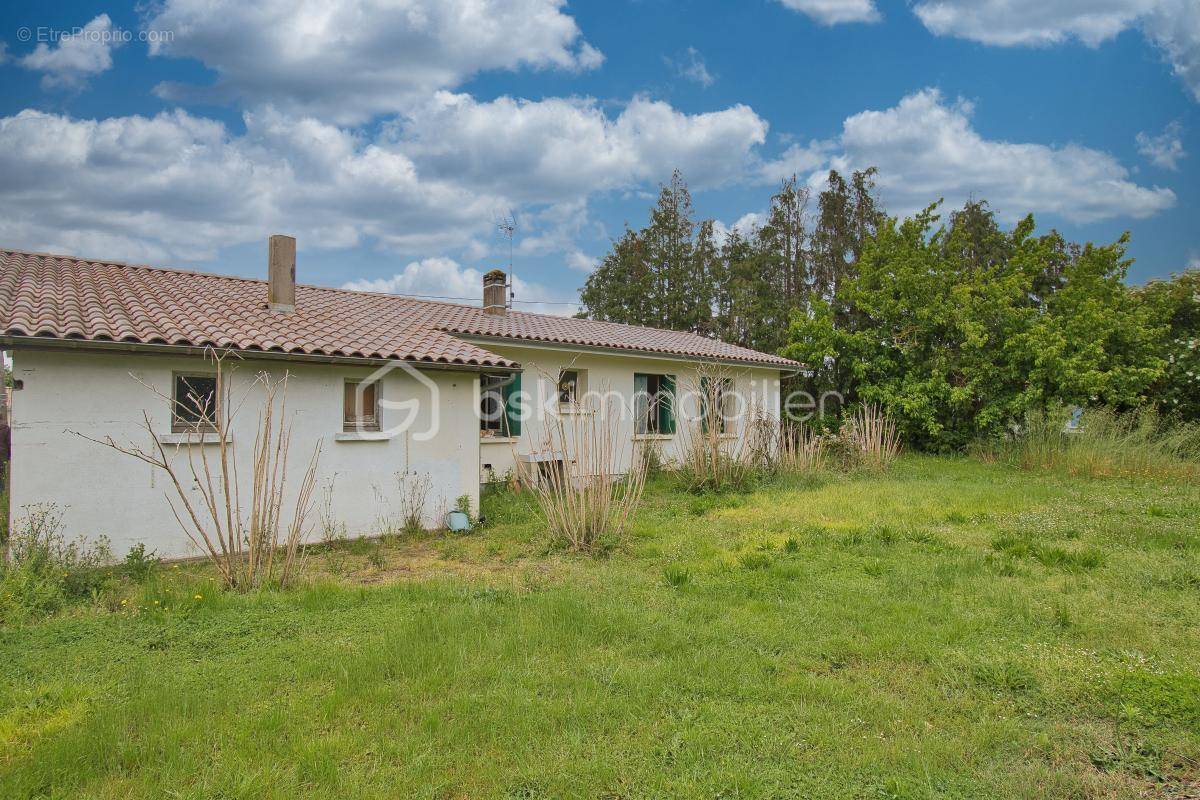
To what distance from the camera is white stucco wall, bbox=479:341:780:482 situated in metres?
12.7

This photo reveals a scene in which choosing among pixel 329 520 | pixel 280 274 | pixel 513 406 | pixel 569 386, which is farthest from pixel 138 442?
pixel 569 386

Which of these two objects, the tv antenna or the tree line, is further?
the tv antenna

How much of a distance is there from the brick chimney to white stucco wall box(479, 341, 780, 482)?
2592 mm

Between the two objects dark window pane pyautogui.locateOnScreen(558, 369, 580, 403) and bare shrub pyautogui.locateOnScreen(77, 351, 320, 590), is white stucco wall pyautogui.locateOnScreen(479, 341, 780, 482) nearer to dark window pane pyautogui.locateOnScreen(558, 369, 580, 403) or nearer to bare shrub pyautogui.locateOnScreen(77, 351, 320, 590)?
dark window pane pyautogui.locateOnScreen(558, 369, 580, 403)

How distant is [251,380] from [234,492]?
4.60 ft

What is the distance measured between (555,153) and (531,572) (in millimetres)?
13584

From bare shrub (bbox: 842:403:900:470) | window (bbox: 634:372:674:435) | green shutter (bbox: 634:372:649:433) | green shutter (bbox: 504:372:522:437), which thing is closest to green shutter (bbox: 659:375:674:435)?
window (bbox: 634:372:674:435)

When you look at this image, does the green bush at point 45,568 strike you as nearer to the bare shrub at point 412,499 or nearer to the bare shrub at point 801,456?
the bare shrub at point 412,499

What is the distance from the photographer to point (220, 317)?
28.8ft

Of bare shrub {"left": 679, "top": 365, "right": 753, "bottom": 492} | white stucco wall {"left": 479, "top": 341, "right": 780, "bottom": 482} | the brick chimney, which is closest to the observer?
bare shrub {"left": 679, "top": 365, "right": 753, "bottom": 492}

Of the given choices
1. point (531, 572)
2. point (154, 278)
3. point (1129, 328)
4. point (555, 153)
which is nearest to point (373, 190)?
point (555, 153)

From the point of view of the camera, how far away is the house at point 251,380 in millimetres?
6910

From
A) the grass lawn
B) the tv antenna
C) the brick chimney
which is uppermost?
the tv antenna

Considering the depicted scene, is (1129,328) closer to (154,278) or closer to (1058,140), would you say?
(1058,140)
